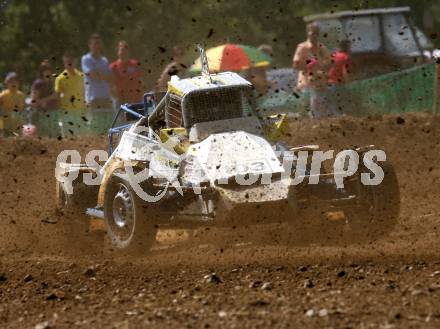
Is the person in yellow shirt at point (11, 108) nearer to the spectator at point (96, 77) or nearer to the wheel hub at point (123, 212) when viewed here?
the spectator at point (96, 77)

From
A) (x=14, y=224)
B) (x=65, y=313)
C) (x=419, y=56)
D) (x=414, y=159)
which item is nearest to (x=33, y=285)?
(x=65, y=313)

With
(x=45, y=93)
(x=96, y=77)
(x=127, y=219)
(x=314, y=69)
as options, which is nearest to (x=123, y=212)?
(x=127, y=219)

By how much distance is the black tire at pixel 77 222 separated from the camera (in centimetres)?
1011

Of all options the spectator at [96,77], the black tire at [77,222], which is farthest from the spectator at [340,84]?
the black tire at [77,222]

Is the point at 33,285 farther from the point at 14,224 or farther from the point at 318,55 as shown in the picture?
the point at 318,55

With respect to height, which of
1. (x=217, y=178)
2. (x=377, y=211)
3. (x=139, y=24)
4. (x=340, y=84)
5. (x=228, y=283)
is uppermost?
(x=139, y=24)

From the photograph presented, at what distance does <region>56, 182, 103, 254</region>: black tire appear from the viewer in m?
10.1

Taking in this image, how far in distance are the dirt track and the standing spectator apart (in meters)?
3.88

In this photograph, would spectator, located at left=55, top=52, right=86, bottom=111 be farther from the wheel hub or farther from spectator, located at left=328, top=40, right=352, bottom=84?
the wheel hub

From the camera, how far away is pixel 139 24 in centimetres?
2570

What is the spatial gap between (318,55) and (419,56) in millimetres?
4414

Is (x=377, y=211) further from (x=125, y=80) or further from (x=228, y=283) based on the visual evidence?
(x=125, y=80)

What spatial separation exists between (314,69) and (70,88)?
3.82 meters

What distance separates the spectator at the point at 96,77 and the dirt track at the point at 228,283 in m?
4.90
